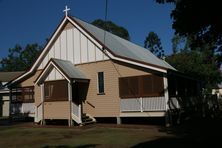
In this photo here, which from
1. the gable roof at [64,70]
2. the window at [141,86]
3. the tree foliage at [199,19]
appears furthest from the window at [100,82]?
the tree foliage at [199,19]

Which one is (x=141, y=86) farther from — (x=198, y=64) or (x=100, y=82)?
(x=198, y=64)

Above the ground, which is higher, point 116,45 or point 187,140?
point 116,45

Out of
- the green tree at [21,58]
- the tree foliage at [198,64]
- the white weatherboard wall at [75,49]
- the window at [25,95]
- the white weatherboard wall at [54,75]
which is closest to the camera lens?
the white weatherboard wall at [54,75]

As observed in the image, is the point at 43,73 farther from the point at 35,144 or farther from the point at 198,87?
the point at 198,87

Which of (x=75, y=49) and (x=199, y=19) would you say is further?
(x=75, y=49)

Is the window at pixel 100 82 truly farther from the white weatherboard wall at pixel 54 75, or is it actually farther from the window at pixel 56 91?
the white weatherboard wall at pixel 54 75

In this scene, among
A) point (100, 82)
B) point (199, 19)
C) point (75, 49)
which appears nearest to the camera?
point (199, 19)

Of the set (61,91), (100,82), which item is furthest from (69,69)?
(100,82)

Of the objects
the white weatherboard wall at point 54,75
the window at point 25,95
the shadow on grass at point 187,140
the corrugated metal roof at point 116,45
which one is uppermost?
the corrugated metal roof at point 116,45


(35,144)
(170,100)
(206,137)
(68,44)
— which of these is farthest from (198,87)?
(35,144)

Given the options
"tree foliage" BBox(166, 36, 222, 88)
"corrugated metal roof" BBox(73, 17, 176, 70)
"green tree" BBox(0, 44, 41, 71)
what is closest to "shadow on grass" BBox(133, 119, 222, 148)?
"corrugated metal roof" BBox(73, 17, 176, 70)

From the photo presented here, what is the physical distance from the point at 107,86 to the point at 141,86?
2614mm

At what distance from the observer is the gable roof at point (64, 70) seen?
21.8 m

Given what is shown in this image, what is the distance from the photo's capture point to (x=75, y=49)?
24266 millimetres
